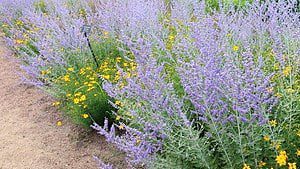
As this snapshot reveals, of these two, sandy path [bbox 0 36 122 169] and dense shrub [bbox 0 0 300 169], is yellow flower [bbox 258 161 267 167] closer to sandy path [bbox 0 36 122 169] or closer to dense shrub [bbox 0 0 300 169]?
dense shrub [bbox 0 0 300 169]

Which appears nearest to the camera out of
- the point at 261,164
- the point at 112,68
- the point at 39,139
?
the point at 261,164

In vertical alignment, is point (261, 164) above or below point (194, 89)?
below

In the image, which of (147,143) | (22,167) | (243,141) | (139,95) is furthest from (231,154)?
(22,167)

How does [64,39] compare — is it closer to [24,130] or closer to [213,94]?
[24,130]

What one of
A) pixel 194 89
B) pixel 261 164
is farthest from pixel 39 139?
pixel 261 164

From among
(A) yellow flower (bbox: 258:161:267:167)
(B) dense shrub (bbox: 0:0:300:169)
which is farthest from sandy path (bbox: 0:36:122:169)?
(A) yellow flower (bbox: 258:161:267:167)

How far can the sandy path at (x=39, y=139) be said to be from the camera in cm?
345

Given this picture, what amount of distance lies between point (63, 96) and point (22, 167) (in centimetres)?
93

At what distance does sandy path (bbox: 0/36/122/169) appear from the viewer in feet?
11.3

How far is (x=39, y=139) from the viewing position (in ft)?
12.4

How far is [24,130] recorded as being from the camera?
399 centimetres

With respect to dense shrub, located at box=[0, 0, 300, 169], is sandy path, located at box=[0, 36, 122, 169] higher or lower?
lower

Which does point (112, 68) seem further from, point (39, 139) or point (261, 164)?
point (261, 164)

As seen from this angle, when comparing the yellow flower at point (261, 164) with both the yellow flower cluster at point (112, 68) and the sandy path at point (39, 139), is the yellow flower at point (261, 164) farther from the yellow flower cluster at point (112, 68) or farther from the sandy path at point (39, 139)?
the yellow flower cluster at point (112, 68)
